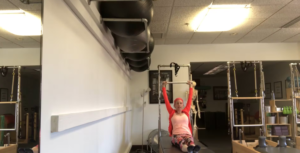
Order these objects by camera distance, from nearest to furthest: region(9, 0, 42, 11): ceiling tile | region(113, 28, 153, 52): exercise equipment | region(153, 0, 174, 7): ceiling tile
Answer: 1. region(9, 0, 42, 11): ceiling tile
2. region(113, 28, 153, 52): exercise equipment
3. region(153, 0, 174, 7): ceiling tile

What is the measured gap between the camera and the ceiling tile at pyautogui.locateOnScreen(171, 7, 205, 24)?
11.6ft

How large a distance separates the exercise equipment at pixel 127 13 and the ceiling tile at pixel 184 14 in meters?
1.57

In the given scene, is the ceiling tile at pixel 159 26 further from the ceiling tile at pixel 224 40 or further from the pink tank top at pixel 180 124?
the pink tank top at pixel 180 124

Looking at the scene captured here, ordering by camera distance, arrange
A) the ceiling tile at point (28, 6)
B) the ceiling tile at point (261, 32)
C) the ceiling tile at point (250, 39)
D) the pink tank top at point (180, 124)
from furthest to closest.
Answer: the ceiling tile at point (250, 39) → the ceiling tile at point (261, 32) → the pink tank top at point (180, 124) → the ceiling tile at point (28, 6)

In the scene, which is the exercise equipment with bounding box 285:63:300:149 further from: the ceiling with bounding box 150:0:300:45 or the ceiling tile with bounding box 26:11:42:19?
the ceiling tile with bounding box 26:11:42:19

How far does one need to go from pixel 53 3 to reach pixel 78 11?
35cm

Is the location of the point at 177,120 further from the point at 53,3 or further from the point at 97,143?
the point at 53,3

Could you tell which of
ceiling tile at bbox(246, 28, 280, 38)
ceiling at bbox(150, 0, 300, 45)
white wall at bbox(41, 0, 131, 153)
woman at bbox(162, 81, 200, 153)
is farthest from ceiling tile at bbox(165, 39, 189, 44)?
white wall at bbox(41, 0, 131, 153)

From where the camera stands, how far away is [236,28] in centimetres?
455

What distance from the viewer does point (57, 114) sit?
1.20 m

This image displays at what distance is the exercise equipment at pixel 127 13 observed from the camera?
1.88m

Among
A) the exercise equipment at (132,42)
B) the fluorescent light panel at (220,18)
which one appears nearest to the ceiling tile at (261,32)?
the fluorescent light panel at (220,18)

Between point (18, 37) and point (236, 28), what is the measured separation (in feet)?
14.5

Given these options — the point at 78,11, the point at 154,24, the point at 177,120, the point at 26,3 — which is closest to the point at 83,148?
the point at 78,11
